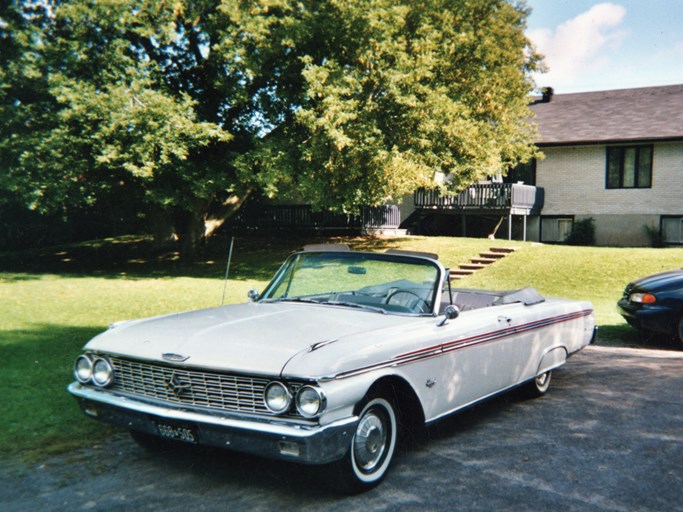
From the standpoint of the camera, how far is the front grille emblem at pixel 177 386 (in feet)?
14.0

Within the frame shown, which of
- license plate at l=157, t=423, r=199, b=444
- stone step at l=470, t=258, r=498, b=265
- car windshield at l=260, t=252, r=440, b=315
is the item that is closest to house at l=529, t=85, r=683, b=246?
stone step at l=470, t=258, r=498, b=265

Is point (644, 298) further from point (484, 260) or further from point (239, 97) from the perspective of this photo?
point (239, 97)

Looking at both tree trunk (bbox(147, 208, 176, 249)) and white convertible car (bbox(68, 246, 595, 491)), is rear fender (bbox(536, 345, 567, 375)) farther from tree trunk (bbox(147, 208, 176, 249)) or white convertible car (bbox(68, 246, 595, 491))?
tree trunk (bbox(147, 208, 176, 249))

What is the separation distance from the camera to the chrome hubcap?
4.26m

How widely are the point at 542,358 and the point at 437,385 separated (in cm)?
204

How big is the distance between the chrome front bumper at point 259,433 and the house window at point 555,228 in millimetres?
27067

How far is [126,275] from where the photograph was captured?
21062 millimetres

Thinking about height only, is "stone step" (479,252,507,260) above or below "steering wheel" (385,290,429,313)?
below

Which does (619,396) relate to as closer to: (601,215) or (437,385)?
(437,385)

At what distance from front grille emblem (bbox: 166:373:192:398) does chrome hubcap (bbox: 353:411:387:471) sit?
45.2 inches

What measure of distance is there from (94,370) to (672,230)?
2687 centimetres

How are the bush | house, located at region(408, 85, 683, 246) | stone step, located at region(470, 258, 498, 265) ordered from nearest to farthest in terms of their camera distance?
stone step, located at region(470, 258, 498, 265), house, located at region(408, 85, 683, 246), the bush

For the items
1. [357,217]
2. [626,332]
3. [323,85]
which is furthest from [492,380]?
[357,217]

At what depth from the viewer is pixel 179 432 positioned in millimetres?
4164
